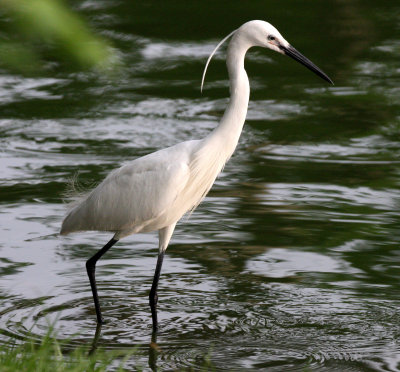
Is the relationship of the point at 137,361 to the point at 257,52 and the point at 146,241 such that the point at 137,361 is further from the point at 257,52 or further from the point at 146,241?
the point at 257,52

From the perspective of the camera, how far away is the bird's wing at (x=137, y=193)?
4.77m

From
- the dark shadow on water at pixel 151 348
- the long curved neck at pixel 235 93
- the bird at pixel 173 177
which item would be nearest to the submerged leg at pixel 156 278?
the bird at pixel 173 177

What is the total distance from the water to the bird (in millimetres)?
420

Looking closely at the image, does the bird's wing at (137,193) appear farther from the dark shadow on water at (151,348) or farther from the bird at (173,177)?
the dark shadow on water at (151,348)

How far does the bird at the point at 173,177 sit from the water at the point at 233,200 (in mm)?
420

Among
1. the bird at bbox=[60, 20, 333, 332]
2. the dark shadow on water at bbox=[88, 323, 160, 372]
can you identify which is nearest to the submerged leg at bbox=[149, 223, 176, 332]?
the bird at bbox=[60, 20, 333, 332]

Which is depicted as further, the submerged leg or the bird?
the submerged leg

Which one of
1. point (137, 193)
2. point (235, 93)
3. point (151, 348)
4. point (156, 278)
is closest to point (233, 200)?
point (156, 278)

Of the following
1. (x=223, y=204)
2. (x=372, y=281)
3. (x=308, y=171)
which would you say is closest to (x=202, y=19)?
(x=308, y=171)

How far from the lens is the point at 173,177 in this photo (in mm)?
4750

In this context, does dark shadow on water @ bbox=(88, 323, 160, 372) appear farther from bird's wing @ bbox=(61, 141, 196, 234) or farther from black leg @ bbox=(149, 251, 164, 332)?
bird's wing @ bbox=(61, 141, 196, 234)

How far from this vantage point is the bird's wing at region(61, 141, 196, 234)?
4773 mm

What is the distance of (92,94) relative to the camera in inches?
404

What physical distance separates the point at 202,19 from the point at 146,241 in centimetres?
705
